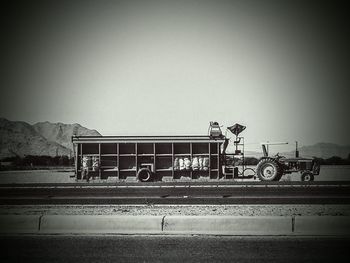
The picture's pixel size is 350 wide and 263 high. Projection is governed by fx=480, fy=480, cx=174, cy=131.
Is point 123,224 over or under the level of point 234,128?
under

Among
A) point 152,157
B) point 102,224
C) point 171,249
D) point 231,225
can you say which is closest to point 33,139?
point 152,157

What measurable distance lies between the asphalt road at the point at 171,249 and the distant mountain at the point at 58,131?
148m

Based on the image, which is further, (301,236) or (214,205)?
(214,205)

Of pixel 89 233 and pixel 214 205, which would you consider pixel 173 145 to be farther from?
pixel 89 233

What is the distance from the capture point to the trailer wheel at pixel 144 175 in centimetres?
2486

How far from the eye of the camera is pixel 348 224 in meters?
8.41

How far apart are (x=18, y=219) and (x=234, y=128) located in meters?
17.7

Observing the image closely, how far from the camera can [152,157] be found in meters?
25.3

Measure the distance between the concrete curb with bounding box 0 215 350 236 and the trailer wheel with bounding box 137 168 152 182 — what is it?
1567cm

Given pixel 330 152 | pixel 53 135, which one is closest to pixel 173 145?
pixel 330 152

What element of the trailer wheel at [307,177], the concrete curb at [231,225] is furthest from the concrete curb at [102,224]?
the trailer wheel at [307,177]

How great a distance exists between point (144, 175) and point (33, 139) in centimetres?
10957

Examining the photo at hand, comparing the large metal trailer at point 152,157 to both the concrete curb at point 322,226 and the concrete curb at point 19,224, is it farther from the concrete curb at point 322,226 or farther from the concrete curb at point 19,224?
the concrete curb at point 322,226

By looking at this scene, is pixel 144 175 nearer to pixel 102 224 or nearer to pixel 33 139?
pixel 102 224
